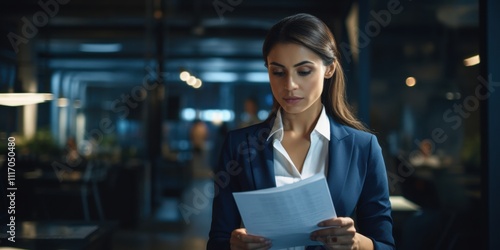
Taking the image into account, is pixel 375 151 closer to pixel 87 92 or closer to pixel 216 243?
pixel 216 243

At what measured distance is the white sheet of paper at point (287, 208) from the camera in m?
1.35

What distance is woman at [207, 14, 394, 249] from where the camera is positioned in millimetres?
1586

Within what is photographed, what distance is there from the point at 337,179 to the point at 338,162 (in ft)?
0.20

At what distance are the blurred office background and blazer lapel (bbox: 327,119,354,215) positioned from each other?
651 mm

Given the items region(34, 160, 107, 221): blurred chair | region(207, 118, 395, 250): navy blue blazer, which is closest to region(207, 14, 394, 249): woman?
region(207, 118, 395, 250): navy blue blazer

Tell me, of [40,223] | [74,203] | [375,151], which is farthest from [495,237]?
[74,203]

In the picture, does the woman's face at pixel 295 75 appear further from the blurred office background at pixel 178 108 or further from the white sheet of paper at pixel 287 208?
Result: the blurred office background at pixel 178 108

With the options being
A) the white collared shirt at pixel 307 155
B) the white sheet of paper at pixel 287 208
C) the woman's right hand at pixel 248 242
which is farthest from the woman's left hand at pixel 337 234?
the white collared shirt at pixel 307 155

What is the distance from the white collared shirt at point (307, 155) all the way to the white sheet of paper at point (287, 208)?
0.24 meters

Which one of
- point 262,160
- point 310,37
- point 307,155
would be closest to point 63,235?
point 262,160

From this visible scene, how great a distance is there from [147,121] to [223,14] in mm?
2698

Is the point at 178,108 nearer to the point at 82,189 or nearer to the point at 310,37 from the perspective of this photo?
the point at 82,189

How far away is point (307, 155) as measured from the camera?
171 cm

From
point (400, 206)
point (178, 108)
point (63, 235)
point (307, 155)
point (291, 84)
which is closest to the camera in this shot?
point (291, 84)
